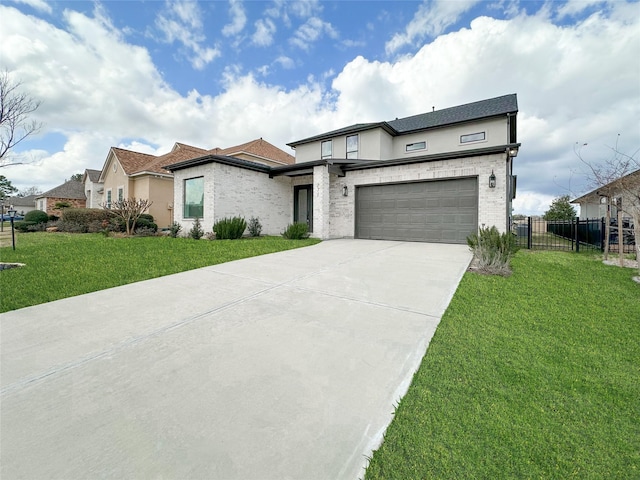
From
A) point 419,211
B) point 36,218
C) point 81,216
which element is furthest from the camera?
point 36,218

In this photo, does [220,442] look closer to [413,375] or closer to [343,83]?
[413,375]

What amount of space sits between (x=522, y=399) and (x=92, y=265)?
25.9 ft

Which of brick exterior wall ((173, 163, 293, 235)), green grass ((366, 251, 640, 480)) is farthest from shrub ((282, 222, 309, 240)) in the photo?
green grass ((366, 251, 640, 480))

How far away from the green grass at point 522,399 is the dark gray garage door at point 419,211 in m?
6.58

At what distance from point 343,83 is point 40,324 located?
1519cm

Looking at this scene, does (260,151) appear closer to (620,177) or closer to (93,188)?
(93,188)

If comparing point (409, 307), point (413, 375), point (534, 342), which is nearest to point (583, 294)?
point (534, 342)

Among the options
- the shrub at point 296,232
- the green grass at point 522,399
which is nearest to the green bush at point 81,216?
the shrub at point 296,232

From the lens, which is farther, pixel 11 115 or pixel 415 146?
pixel 415 146

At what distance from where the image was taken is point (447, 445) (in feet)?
5.27

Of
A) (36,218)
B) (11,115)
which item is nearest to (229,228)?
(11,115)

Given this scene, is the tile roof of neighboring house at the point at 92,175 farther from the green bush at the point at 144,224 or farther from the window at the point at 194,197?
the window at the point at 194,197

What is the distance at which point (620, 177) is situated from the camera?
693 centimetres

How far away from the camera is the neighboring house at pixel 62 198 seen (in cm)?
2802
